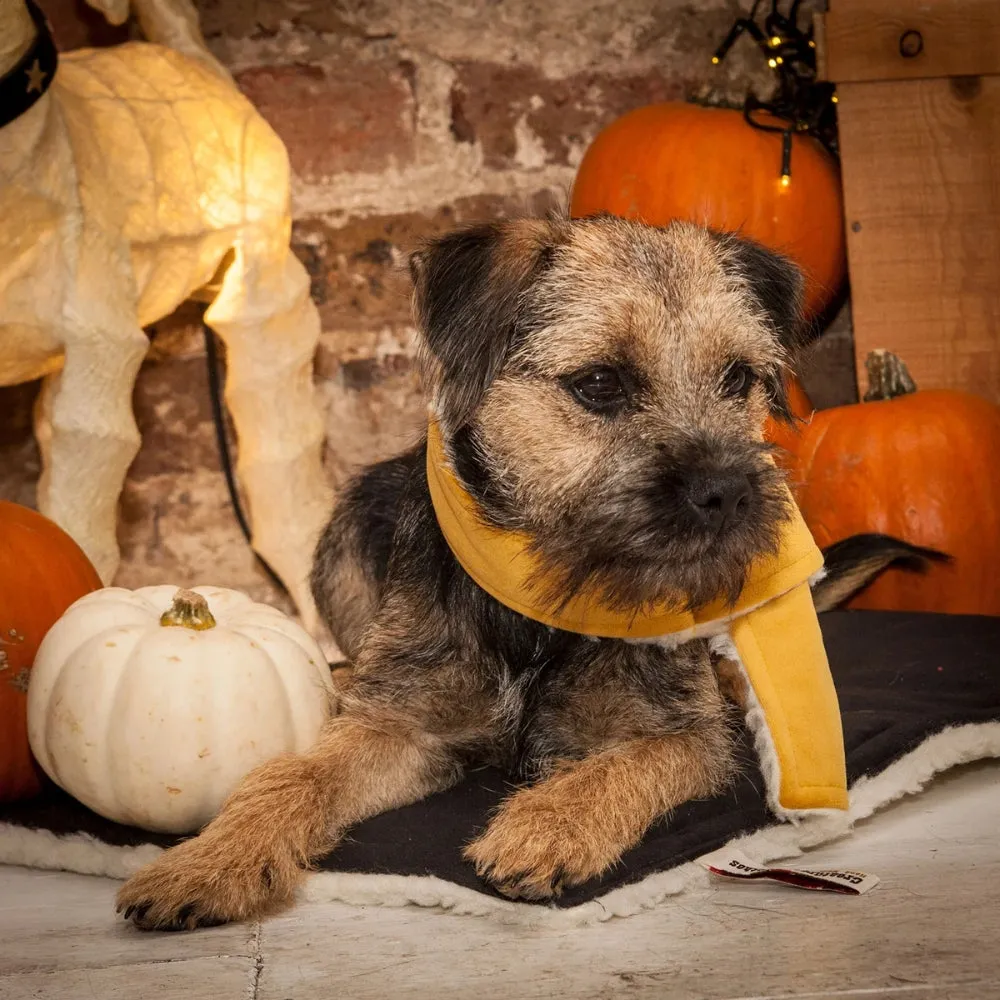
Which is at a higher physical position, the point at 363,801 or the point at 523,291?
the point at 523,291

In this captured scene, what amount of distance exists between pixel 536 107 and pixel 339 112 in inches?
24.1

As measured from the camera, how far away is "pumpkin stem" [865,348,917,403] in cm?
358

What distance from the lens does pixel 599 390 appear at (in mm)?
2113

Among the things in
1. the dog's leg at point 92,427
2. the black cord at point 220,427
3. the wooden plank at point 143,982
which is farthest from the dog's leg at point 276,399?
the wooden plank at point 143,982

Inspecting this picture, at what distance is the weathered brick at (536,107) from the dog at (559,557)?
1.58 m

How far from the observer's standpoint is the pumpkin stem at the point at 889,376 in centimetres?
358

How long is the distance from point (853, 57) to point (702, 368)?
81.3 inches

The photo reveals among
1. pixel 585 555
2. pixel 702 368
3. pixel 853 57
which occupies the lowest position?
pixel 585 555

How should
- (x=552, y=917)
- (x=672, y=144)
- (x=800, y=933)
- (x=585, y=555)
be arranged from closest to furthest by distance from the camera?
(x=800, y=933), (x=552, y=917), (x=585, y=555), (x=672, y=144)

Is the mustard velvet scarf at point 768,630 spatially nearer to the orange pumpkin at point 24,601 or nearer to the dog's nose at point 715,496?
the dog's nose at point 715,496

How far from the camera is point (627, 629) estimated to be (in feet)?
7.11

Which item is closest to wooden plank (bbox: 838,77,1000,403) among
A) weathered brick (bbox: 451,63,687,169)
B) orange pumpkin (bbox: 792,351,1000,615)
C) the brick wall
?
orange pumpkin (bbox: 792,351,1000,615)

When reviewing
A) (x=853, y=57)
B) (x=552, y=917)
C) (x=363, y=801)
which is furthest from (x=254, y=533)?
(x=853, y=57)

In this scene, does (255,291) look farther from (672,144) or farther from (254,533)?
(672,144)
